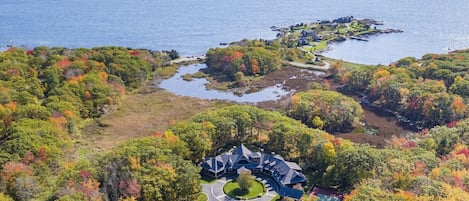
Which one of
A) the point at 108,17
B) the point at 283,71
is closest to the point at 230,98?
the point at 283,71

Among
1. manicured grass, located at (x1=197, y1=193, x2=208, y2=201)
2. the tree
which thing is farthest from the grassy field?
the tree

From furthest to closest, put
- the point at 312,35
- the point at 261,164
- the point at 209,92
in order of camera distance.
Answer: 1. the point at 312,35
2. the point at 209,92
3. the point at 261,164

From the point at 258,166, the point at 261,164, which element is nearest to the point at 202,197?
the point at 258,166

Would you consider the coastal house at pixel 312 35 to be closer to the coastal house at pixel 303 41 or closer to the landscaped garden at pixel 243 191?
the coastal house at pixel 303 41

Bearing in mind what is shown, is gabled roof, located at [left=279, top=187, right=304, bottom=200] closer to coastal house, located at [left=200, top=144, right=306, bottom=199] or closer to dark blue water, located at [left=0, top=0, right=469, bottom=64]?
coastal house, located at [left=200, top=144, right=306, bottom=199]

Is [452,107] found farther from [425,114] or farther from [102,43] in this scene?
[102,43]

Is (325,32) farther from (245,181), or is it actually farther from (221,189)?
(245,181)

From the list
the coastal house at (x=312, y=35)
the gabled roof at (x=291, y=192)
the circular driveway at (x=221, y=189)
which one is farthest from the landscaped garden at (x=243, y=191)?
the coastal house at (x=312, y=35)
